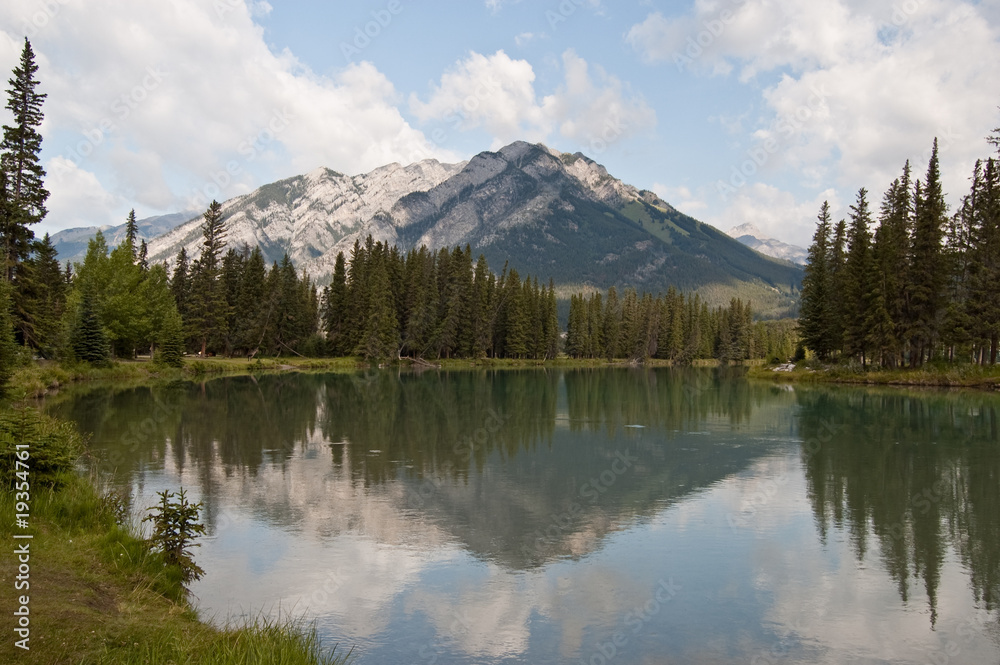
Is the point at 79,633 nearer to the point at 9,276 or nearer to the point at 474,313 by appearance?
the point at 9,276

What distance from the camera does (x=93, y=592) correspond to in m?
8.95

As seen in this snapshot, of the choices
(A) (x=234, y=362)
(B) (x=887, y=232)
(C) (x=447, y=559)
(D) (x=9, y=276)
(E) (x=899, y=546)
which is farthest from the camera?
(A) (x=234, y=362)

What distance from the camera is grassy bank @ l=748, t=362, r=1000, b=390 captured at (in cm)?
5894

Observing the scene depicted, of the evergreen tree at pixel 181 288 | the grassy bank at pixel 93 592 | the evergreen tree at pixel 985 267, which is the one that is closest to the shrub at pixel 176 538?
the grassy bank at pixel 93 592

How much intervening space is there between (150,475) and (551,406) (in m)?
28.1

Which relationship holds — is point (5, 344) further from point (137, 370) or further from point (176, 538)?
point (137, 370)

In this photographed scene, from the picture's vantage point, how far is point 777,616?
11.2 metres

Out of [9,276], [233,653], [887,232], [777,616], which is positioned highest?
[887,232]

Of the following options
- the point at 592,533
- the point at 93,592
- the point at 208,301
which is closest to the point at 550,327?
the point at 208,301

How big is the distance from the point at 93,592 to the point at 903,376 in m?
71.4

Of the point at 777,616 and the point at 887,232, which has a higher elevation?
the point at 887,232

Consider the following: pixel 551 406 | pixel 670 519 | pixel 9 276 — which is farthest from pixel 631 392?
pixel 9 276

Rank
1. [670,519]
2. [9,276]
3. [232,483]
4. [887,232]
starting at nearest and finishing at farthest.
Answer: [670,519] → [232,483] → [9,276] → [887,232]

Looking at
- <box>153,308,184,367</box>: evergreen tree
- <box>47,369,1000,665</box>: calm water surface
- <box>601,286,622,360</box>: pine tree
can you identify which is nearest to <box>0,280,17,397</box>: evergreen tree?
<box>47,369,1000,665</box>: calm water surface
